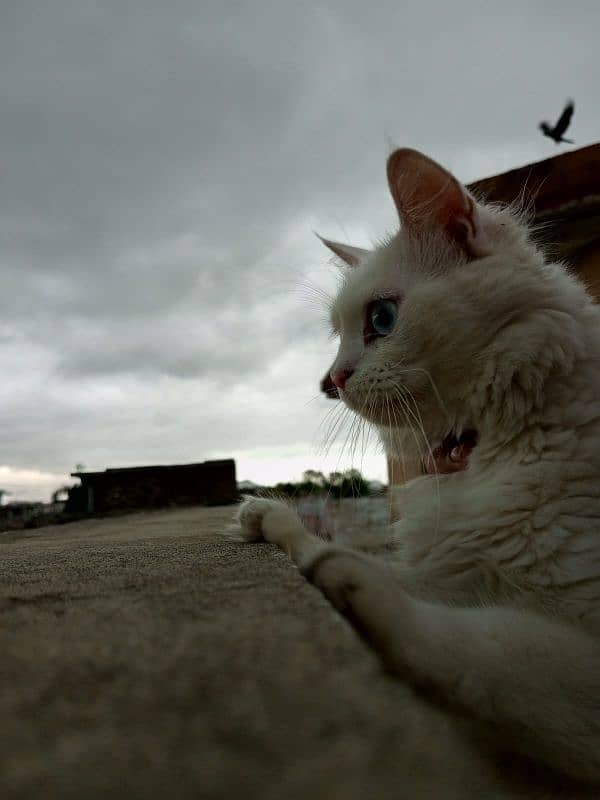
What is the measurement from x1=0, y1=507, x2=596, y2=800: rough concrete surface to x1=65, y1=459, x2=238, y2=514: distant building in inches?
188

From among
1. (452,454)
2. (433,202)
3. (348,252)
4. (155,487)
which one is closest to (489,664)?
(452,454)

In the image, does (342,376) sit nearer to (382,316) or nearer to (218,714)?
(382,316)

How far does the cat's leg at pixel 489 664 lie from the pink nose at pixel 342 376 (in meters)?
0.61

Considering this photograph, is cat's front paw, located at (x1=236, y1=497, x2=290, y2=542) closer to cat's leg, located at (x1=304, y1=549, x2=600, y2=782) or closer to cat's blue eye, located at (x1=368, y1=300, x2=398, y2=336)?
cat's blue eye, located at (x1=368, y1=300, x2=398, y2=336)

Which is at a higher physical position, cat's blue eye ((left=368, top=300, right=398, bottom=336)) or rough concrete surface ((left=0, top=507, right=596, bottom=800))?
cat's blue eye ((left=368, top=300, right=398, bottom=336))

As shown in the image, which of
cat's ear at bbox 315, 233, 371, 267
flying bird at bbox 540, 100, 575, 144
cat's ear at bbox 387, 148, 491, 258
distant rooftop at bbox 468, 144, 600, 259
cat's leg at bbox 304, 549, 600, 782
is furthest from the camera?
flying bird at bbox 540, 100, 575, 144

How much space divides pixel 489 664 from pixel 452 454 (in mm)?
616

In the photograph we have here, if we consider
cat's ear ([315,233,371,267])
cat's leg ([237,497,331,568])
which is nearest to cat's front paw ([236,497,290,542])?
cat's leg ([237,497,331,568])

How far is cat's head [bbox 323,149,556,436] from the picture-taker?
1.14 metres

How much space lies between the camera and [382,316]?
1.26 meters

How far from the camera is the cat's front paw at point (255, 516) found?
4.61 ft

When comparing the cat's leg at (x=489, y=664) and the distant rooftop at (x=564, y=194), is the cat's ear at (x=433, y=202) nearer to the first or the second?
the distant rooftop at (x=564, y=194)

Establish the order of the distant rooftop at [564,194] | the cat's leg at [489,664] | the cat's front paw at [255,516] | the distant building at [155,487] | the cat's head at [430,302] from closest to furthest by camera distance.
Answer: the cat's leg at [489,664], the cat's head at [430,302], the cat's front paw at [255,516], the distant rooftop at [564,194], the distant building at [155,487]

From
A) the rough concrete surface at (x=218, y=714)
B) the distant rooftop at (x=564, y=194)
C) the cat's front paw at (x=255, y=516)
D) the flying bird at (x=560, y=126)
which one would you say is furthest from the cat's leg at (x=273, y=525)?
the flying bird at (x=560, y=126)
